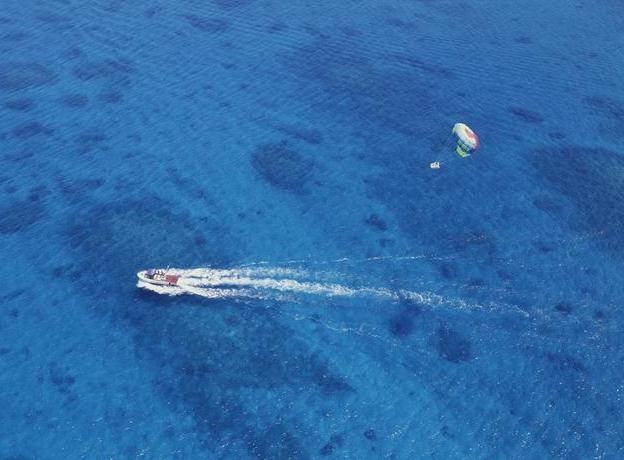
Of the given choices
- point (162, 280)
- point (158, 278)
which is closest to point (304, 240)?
point (162, 280)

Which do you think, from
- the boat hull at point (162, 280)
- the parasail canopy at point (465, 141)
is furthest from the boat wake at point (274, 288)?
the parasail canopy at point (465, 141)

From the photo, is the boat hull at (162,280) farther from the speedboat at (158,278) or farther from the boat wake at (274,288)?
the boat wake at (274,288)

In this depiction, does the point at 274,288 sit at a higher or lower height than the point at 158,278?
lower

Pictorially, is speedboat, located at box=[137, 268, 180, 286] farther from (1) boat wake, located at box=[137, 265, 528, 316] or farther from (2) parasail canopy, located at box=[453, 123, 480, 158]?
(2) parasail canopy, located at box=[453, 123, 480, 158]

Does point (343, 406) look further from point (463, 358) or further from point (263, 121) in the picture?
point (263, 121)

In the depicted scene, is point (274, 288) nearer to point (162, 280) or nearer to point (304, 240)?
point (304, 240)

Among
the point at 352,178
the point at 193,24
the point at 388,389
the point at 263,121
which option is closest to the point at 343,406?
the point at 388,389
